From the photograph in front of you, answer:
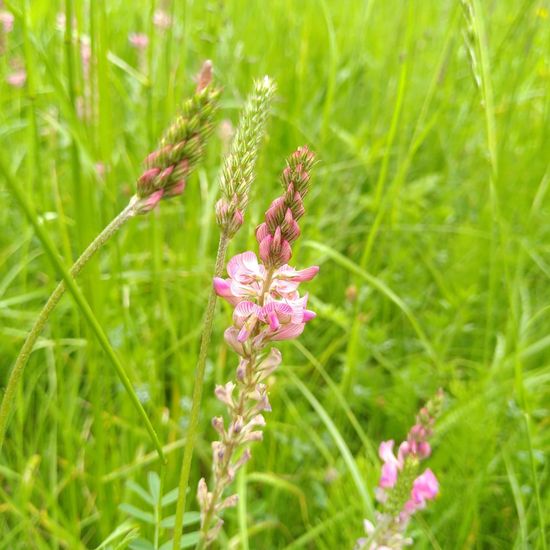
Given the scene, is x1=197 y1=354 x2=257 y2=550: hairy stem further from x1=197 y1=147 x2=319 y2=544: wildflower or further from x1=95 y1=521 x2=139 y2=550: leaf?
x1=95 y1=521 x2=139 y2=550: leaf

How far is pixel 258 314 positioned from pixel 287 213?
15 cm

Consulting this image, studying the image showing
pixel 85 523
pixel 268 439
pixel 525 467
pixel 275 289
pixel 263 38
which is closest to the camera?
pixel 275 289

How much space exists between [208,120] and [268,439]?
4.67 feet

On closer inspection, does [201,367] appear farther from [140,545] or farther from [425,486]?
[425,486]

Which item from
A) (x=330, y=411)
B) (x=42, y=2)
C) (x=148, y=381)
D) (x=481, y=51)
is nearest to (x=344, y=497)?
(x=330, y=411)

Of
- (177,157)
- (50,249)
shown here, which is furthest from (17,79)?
(50,249)

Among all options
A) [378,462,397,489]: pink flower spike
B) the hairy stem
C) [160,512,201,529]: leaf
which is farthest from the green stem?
[378,462,397,489]: pink flower spike

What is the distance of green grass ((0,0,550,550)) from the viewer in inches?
59.7

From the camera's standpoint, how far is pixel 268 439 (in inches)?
78.5

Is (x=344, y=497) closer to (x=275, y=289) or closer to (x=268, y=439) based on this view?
(x=268, y=439)

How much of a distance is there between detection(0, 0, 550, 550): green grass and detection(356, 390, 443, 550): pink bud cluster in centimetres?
12

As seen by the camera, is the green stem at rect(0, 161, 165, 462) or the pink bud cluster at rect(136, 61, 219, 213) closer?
the green stem at rect(0, 161, 165, 462)

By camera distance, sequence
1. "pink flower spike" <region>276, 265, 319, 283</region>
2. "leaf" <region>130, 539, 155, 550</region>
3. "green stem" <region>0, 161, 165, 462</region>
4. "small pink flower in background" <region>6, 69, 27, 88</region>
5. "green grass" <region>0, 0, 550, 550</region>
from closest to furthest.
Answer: "green stem" <region>0, 161, 165, 462</region>, "pink flower spike" <region>276, 265, 319, 283</region>, "leaf" <region>130, 539, 155, 550</region>, "green grass" <region>0, 0, 550, 550</region>, "small pink flower in background" <region>6, 69, 27, 88</region>

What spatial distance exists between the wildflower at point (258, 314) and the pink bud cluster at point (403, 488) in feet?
1.22
